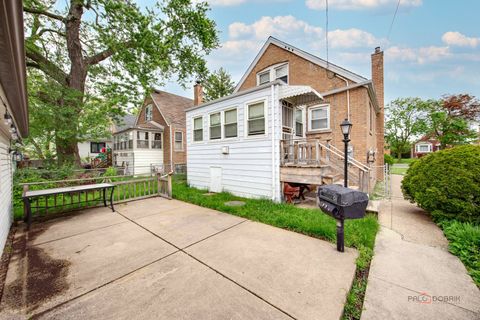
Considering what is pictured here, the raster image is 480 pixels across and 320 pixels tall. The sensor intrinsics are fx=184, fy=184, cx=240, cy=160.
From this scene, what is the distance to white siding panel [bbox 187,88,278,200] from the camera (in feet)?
21.5

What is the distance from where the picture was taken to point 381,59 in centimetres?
998

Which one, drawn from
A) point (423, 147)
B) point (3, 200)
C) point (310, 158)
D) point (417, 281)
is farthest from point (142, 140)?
point (423, 147)

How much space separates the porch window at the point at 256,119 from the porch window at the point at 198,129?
3.04 metres

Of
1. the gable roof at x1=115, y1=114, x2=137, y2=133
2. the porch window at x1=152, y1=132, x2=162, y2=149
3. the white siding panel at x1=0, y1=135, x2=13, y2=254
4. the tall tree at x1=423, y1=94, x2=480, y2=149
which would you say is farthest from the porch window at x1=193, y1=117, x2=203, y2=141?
the tall tree at x1=423, y1=94, x2=480, y2=149

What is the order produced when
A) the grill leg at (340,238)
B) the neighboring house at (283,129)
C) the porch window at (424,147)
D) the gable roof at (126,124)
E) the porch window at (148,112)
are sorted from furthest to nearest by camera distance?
1. the porch window at (424,147)
2. the porch window at (148,112)
3. the gable roof at (126,124)
4. the neighboring house at (283,129)
5. the grill leg at (340,238)

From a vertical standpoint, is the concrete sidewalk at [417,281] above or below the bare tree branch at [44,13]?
below

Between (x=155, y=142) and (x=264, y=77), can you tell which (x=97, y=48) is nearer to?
(x=155, y=142)

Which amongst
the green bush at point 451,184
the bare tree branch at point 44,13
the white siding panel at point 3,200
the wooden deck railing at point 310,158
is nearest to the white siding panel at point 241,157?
the wooden deck railing at point 310,158

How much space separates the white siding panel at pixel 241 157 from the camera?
6547 mm

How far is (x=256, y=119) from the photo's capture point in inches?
270

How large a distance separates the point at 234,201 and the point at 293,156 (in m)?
2.69

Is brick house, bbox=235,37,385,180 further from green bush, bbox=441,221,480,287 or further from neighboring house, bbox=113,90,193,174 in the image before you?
neighboring house, bbox=113,90,193,174

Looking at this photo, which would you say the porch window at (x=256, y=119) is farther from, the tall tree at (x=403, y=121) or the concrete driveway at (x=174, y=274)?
the tall tree at (x=403, y=121)

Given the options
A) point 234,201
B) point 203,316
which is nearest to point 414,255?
point 203,316
